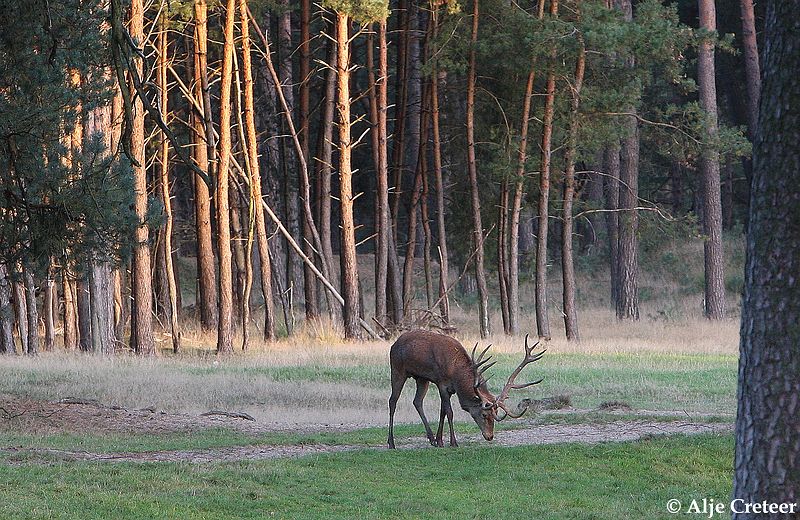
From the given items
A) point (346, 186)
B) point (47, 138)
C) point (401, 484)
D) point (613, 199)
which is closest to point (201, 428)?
point (47, 138)

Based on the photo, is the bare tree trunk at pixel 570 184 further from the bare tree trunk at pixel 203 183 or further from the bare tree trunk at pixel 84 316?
the bare tree trunk at pixel 84 316

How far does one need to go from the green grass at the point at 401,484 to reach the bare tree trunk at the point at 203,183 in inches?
577

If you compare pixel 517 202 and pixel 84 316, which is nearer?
pixel 84 316

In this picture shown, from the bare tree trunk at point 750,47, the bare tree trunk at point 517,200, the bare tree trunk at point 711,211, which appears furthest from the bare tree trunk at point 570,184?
the bare tree trunk at point 750,47

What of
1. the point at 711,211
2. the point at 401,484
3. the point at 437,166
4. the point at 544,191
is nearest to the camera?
the point at 401,484

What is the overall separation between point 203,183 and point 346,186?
160 inches

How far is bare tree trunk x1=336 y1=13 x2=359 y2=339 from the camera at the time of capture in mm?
29172

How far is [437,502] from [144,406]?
10.2m

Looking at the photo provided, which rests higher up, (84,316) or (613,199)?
(613,199)

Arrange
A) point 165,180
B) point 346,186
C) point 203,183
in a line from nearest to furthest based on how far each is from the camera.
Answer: point 346,186, point 203,183, point 165,180

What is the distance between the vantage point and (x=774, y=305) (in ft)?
19.0

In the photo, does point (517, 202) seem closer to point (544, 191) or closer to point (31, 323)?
point (544, 191)

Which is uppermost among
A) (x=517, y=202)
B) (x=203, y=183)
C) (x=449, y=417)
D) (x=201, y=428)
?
(x=203, y=183)

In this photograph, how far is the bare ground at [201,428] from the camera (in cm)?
1348
